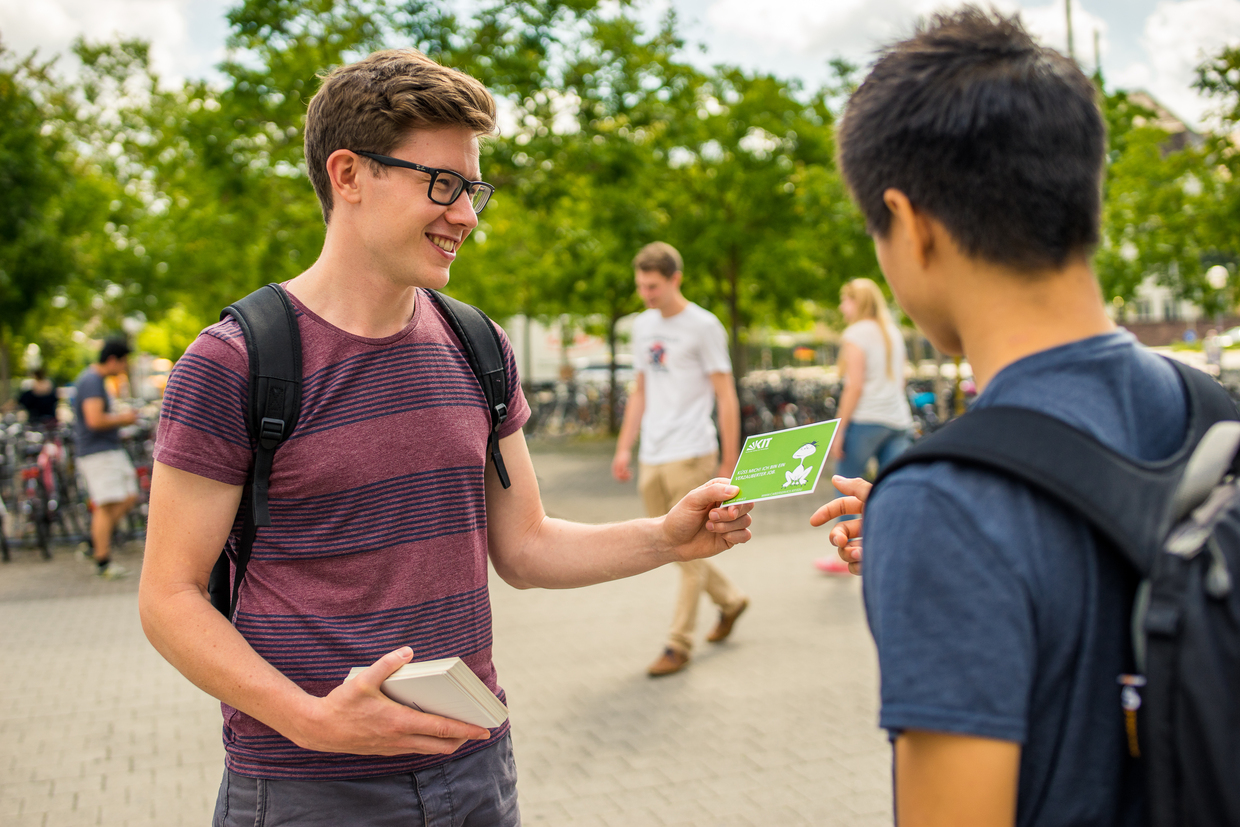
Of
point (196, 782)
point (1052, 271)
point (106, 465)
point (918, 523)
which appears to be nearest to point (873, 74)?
point (1052, 271)

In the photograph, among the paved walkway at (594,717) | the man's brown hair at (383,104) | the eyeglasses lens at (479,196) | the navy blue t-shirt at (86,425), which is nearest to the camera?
the man's brown hair at (383,104)

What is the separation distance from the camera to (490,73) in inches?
456

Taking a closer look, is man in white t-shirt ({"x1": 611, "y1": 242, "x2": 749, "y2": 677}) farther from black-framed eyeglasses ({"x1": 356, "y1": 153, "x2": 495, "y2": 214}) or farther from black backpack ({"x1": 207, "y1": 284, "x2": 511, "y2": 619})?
black backpack ({"x1": 207, "y1": 284, "x2": 511, "y2": 619})

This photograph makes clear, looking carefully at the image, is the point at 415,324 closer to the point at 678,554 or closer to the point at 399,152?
the point at 399,152

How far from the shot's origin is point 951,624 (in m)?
0.98

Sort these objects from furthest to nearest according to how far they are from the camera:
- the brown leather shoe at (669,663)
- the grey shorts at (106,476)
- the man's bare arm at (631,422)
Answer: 1. the grey shorts at (106,476)
2. the man's bare arm at (631,422)
3. the brown leather shoe at (669,663)

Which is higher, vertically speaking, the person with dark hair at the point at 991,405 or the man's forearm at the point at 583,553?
the person with dark hair at the point at 991,405

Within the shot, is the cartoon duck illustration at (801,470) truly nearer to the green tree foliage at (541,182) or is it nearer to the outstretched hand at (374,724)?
the outstretched hand at (374,724)

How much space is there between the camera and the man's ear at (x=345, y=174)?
1.85 m

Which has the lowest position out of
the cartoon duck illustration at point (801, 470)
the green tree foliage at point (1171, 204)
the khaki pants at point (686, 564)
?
the khaki pants at point (686, 564)

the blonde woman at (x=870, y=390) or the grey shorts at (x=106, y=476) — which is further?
the grey shorts at (x=106, y=476)

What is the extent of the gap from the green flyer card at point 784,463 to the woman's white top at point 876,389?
5835mm

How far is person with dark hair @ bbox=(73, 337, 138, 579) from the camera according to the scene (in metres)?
8.73

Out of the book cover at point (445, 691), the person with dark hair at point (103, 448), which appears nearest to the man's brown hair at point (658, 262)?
the book cover at point (445, 691)
